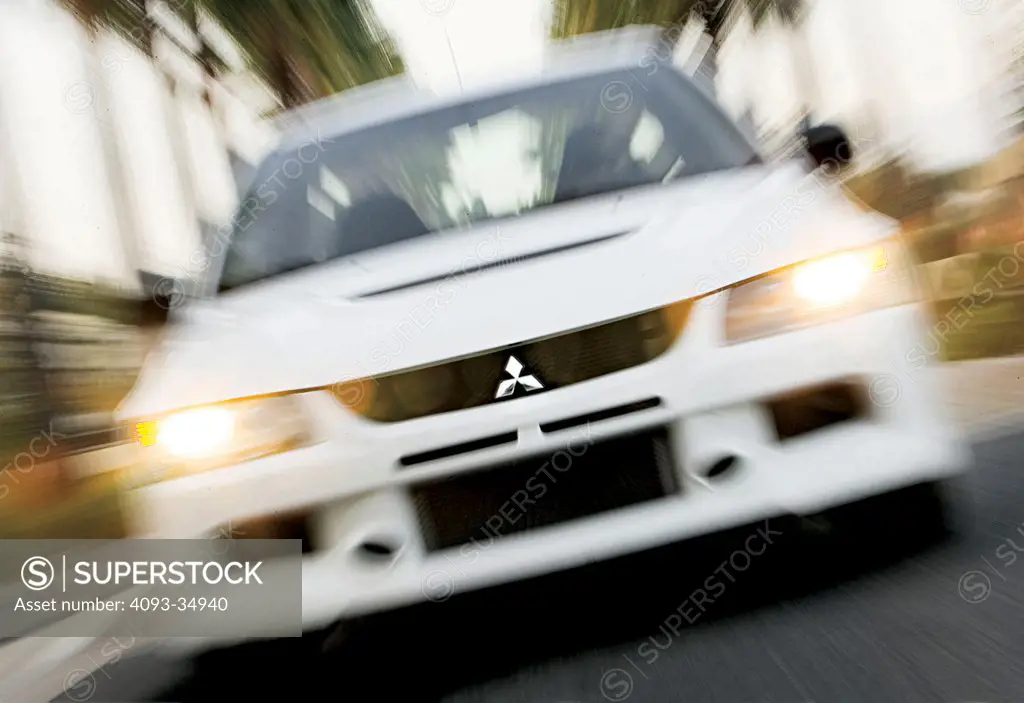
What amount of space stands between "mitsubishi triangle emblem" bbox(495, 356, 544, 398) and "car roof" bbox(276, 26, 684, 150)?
5.55ft

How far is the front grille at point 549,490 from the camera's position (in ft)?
9.31

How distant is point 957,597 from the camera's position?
2957 mm

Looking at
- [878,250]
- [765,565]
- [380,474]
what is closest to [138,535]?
[380,474]

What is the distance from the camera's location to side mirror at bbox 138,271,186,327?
380 centimetres

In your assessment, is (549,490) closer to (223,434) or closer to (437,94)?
(223,434)

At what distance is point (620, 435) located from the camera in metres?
2.84

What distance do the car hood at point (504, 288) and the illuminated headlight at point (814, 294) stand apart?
0.04m

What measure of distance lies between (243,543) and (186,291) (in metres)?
1.32

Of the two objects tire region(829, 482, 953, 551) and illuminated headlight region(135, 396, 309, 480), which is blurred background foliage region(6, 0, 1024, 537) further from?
tire region(829, 482, 953, 551)

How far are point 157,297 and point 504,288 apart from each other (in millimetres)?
1403

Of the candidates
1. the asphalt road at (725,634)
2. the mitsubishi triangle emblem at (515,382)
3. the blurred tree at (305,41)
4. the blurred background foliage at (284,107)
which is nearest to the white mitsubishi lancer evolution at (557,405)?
the mitsubishi triangle emblem at (515,382)

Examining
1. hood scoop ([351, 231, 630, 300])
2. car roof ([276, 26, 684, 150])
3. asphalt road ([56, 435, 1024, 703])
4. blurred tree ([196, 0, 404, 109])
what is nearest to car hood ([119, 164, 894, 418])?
hood scoop ([351, 231, 630, 300])

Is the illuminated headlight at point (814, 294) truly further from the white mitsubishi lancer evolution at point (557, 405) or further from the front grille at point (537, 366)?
the front grille at point (537, 366)

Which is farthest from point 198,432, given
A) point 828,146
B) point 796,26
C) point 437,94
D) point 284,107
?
point 796,26
